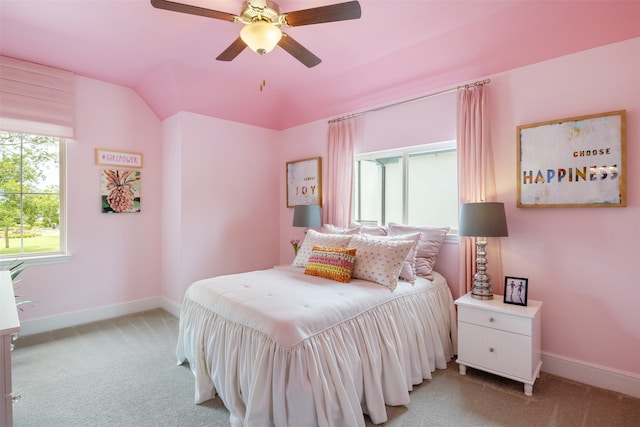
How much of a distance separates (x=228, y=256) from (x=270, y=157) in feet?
5.00

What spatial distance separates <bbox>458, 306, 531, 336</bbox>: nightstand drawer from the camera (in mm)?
2076

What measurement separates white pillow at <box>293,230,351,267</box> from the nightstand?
105 cm

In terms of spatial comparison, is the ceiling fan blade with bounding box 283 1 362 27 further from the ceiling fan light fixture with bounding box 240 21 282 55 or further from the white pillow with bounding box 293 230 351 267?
the white pillow with bounding box 293 230 351 267

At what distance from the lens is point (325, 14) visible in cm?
180

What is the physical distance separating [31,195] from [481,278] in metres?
4.37

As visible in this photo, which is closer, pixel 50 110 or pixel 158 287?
pixel 50 110

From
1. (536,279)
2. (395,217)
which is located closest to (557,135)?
(536,279)

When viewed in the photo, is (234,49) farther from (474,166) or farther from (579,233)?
(579,233)

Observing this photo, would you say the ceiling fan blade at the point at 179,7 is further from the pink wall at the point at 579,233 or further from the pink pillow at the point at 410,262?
the pink wall at the point at 579,233

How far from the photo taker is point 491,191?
8.54 feet

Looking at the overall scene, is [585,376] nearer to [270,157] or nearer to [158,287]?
[270,157]

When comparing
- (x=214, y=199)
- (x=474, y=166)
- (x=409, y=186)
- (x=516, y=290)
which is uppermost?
(x=474, y=166)

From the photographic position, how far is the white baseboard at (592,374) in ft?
6.84

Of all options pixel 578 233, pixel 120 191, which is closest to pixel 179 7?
pixel 120 191
